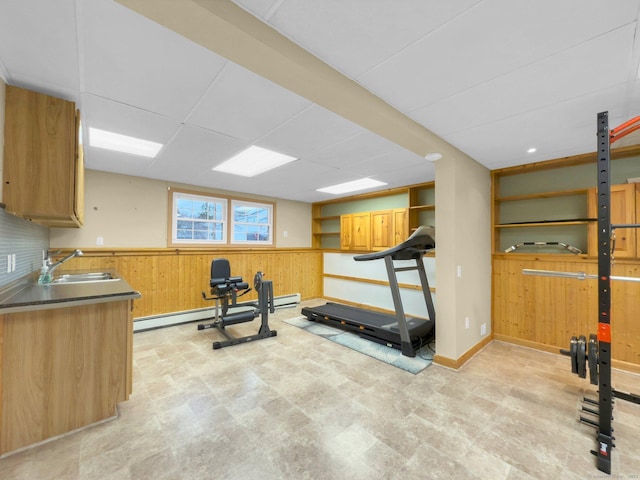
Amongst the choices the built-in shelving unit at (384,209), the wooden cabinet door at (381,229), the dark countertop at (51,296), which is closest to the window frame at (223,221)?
the built-in shelving unit at (384,209)

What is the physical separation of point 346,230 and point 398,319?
9.26 feet

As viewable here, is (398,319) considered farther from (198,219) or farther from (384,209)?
(198,219)

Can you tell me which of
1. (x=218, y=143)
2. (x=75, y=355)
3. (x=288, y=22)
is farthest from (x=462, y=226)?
(x=75, y=355)

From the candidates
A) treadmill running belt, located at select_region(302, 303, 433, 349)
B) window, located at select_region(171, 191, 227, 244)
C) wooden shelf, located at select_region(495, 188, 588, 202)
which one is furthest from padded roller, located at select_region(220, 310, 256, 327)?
wooden shelf, located at select_region(495, 188, 588, 202)

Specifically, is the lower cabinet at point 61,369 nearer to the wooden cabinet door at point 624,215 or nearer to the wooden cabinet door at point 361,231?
the wooden cabinet door at point 361,231

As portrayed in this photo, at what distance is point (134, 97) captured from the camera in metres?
1.98

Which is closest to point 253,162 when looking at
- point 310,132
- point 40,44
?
point 310,132

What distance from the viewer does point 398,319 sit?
3.29 m

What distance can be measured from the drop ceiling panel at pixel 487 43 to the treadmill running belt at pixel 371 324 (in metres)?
2.77

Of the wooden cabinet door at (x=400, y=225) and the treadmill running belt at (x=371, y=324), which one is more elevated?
the wooden cabinet door at (x=400, y=225)

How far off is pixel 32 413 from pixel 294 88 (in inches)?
107

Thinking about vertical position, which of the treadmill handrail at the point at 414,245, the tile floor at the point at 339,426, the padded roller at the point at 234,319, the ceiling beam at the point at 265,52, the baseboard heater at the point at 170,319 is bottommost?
the tile floor at the point at 339,426

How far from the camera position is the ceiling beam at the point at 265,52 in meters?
1.13

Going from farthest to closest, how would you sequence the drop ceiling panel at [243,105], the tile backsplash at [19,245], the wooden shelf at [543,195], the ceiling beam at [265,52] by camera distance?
the wooden shelf at [543,195] < the tile backsplash at [19,245] < the drop ceiling panel at [243,105] < the ceiling beam at [265,52]
